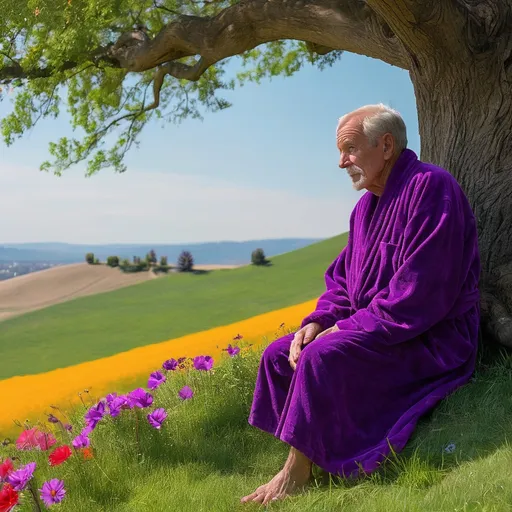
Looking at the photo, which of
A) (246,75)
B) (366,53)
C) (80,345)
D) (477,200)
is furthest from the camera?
(246,75)

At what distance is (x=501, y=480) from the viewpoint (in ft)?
11.1

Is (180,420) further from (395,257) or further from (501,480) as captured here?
(501,480)

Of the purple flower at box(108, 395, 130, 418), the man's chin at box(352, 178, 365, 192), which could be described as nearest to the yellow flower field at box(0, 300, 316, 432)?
the purple flower at box(108, 395, 130, 418)

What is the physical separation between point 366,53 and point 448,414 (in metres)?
4.24

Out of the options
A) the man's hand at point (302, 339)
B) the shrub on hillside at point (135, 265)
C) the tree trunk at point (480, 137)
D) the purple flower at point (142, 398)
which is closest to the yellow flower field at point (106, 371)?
the purple flower at point (142, 398)

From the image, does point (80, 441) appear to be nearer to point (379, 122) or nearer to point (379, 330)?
point (379, 330)

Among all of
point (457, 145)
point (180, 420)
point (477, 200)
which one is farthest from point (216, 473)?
point (457, 145)

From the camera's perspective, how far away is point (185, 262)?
15430mm

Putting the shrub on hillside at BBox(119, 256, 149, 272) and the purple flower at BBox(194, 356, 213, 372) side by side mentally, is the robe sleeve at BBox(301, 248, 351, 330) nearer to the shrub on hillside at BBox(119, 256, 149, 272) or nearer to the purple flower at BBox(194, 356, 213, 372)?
the purple flower at BBox(194, 356, 213, 372)

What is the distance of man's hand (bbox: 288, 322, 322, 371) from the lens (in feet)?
14.1

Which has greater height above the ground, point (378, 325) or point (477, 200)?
point (477, 200)

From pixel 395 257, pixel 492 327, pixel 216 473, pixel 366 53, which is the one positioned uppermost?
pixel 366 53

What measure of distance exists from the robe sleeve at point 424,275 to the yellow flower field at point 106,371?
12.4 feet

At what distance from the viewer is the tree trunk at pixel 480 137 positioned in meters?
5.60
